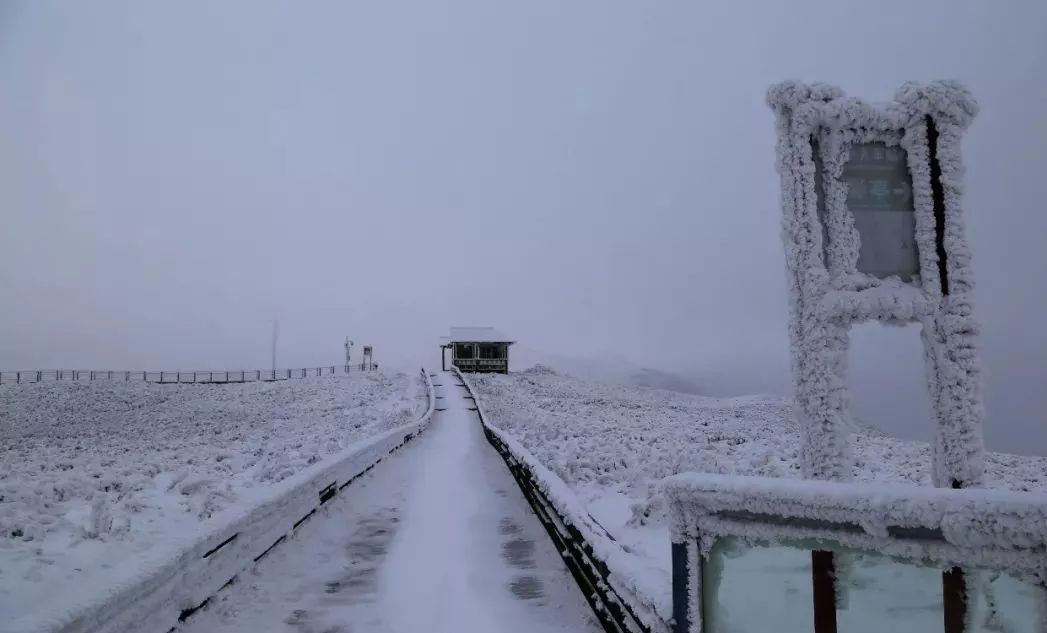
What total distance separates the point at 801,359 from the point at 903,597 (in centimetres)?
389

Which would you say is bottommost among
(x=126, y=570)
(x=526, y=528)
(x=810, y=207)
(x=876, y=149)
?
(x=526, y=528)

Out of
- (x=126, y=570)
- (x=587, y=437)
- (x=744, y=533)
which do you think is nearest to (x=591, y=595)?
(x=744, y=533)

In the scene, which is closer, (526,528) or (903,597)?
(903,597)

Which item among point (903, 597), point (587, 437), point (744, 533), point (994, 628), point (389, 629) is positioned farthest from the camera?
point (587, 437)

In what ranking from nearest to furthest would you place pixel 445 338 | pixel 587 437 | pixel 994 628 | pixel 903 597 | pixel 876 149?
pixel 994 628
pixel 903 597
pixel 876 149
pixel 587 437
pixel 445 338

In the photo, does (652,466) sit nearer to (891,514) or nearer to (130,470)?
(891,514)

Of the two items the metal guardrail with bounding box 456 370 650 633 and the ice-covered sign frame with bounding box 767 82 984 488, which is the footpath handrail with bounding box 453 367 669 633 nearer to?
the metal guardrail with bounding box 456 370 650 633

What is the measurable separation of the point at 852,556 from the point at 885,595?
0.17 metres

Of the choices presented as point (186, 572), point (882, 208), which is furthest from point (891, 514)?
point (186, 572)

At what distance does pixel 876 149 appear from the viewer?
6172mm

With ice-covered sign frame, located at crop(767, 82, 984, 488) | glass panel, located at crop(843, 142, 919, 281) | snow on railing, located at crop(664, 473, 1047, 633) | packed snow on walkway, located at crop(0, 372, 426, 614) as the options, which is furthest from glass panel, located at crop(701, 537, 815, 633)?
glass panel, located at crop(843, 142, 919, 281)

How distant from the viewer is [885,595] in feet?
7.87

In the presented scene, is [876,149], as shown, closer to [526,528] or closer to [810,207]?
[810,207]

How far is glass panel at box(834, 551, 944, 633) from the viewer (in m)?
2.30
